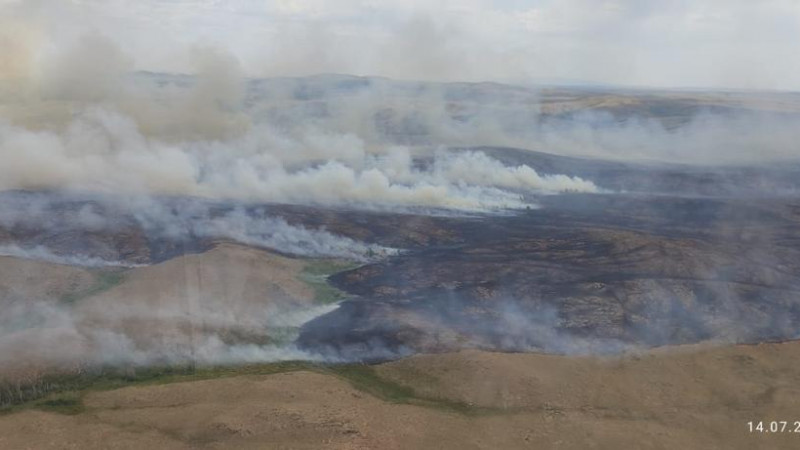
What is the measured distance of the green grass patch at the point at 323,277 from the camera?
4453 cm

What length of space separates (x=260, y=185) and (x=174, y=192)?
7912 mm

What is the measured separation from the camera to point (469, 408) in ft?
92.4

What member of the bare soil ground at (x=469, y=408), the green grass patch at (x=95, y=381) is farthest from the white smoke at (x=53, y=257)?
the bare soil ground at (x=469, y=408)

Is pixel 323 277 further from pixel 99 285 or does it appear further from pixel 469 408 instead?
pixel 469 408

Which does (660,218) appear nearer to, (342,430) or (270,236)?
(270,236)

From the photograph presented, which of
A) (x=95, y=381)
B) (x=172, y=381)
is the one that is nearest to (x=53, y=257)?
(x=95, y=381)

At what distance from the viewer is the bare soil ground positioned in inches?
987

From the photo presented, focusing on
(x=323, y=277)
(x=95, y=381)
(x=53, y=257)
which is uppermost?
(x=53, y=257)

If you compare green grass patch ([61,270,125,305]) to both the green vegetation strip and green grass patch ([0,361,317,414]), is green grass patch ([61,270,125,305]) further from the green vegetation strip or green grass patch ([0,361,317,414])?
the green vegetation strip

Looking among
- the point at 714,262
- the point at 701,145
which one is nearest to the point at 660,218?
the point at 714,262

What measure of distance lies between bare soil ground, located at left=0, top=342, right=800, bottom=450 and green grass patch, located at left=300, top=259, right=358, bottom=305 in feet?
40.8

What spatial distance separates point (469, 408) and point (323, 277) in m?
22.3

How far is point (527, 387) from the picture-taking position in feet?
96.2

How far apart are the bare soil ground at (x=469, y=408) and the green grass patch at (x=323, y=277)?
12.4 m
